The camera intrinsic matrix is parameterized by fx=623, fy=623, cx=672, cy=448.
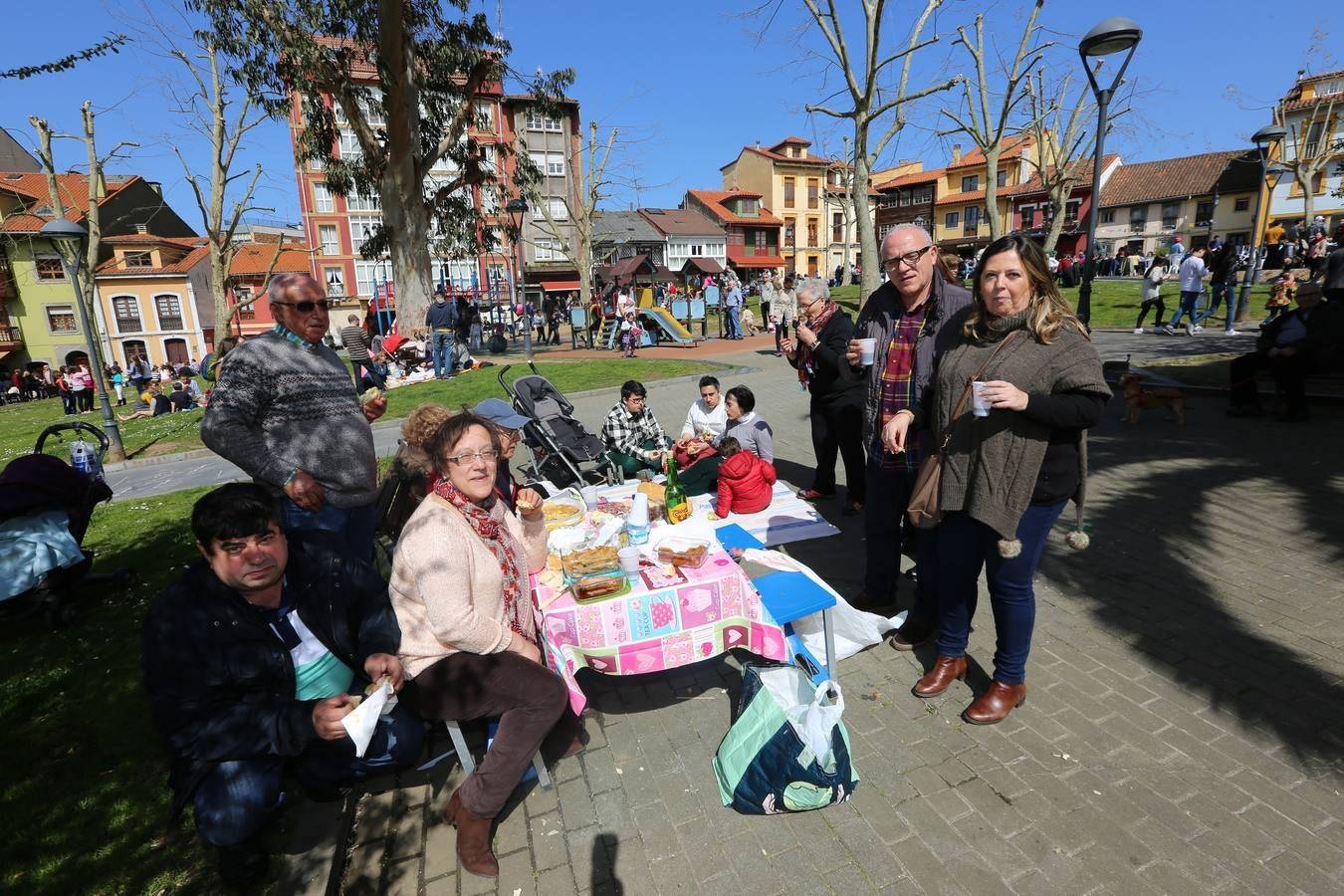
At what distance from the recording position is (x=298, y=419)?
10.4 feet

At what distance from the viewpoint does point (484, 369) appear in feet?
50.5

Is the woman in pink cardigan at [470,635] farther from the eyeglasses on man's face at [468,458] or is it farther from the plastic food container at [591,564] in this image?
the plastic food container at [591,564]

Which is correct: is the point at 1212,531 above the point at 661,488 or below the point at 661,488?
below

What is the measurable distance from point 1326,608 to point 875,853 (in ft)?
11.5

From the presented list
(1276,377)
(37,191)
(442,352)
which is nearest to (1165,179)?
(1276,377)

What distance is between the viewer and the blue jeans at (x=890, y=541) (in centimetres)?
348

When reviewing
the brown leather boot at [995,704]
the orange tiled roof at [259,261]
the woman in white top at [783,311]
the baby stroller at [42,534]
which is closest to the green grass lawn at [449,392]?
the woman in white top at [783,311]

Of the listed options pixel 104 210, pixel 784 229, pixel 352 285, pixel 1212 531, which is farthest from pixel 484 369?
pixel 784 229

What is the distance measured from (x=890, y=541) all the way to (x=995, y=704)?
1.09 meters

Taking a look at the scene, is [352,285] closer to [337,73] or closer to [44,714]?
[337,73]

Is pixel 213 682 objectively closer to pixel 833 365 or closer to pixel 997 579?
pixel 997 579

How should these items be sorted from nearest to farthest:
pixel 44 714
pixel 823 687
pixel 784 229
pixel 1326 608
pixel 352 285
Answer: pixel 823 687 < pixel 44 714 < pixel 1326 608 < pixel 352 285 < pixel 784 229

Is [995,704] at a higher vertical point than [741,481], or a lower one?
lower

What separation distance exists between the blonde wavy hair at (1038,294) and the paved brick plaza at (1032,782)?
186 centimetres
